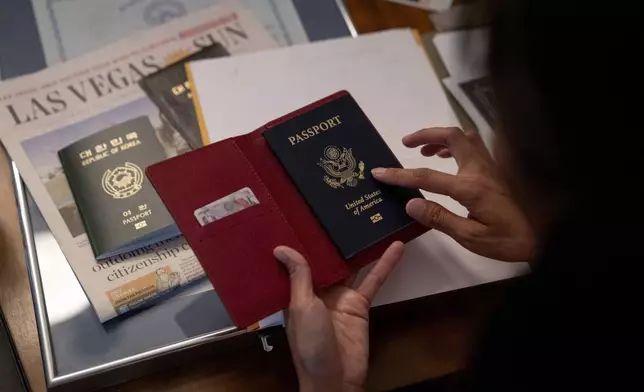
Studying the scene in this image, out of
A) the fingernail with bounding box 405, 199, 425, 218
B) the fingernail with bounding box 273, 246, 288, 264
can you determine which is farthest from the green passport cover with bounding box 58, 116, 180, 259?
the fingernail with bounding box 405, 199, 425, 218

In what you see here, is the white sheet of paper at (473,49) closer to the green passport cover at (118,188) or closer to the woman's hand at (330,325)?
the woman's hand at (330,325)

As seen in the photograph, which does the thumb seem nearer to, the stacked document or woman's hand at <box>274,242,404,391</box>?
woman's hand at <box>274,242,404,391</box>

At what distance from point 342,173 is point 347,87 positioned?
0.20 meters

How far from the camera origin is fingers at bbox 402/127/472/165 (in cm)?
72

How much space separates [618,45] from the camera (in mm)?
310

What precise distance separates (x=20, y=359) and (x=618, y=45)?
1.91 ft

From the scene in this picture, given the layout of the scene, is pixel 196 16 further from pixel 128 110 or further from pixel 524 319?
pixel 524 319

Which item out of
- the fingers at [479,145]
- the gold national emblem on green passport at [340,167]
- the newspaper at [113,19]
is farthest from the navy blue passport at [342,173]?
the newspaper at [113,19]

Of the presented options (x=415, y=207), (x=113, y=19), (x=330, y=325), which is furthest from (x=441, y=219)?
(x=113, y=19)

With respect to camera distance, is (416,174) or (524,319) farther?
(416,174)

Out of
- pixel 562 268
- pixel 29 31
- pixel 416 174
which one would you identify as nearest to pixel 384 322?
pixel 416 174

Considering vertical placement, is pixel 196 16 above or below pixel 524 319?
above

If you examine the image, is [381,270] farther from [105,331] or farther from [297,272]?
[105,331]

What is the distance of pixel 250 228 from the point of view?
0.61 metres
